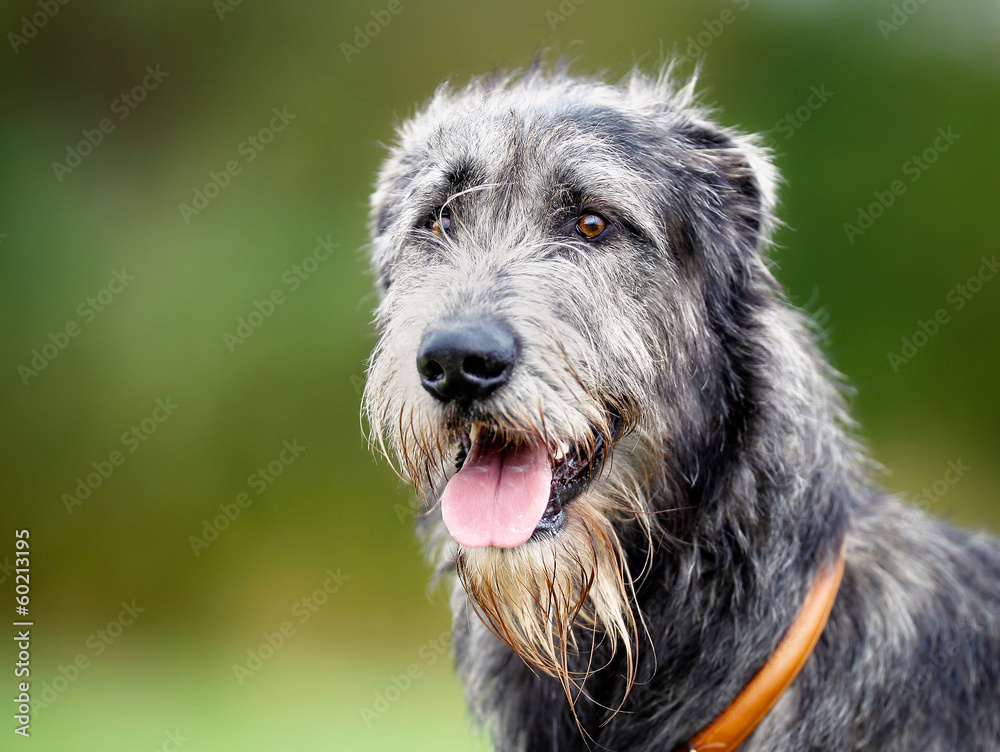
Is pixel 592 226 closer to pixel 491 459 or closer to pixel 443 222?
pixel 443 222

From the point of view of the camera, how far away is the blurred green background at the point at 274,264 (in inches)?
349

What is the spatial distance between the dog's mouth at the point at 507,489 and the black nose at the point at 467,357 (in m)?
0.15

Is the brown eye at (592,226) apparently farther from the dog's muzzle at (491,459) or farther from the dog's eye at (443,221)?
the dog's muzzle at (491,459)

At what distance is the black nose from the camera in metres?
2.50

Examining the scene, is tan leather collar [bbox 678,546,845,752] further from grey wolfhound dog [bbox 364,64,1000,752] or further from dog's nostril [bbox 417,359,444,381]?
dog's nostril [bbox 417,359,444,381]

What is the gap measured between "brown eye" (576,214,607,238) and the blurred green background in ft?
19.6

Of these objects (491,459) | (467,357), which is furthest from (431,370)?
(491,459)

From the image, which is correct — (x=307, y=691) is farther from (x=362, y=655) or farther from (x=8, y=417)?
(x=8, y=417)

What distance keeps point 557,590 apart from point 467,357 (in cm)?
91

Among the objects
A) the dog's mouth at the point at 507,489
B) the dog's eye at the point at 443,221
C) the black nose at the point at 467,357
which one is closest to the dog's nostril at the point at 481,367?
the black nose at the point at 467,357

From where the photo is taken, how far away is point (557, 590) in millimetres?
2838

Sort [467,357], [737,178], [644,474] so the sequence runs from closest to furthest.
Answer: [467,357] < [644,474] < [737,178]

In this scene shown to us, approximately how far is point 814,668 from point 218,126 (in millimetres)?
8656

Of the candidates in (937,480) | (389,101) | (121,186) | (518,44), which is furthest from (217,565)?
(937,480)
